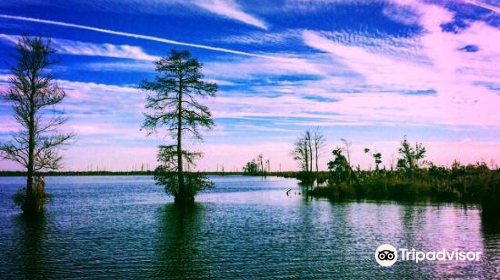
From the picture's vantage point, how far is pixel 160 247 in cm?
1823

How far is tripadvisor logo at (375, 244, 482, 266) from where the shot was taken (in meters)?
15.1

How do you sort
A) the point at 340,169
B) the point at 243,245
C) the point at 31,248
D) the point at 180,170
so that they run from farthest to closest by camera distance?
the point at 340,169, the point at 180,170, the point at 243,245, the point at 31,248

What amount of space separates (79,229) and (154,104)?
1626cm

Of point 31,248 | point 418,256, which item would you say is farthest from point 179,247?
point 418,256

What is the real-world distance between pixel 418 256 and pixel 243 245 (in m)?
6.81

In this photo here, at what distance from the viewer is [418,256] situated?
15758mm

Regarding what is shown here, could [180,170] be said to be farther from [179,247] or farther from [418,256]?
[418,256]

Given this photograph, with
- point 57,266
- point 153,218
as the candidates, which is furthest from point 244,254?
point 153,218

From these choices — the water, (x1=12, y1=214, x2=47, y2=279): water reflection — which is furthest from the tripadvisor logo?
(x1=12, y1=214, x2=47, y2=279): water reflection

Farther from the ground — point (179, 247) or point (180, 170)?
point (180, 170)

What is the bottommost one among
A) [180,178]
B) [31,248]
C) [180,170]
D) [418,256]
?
[418,256]

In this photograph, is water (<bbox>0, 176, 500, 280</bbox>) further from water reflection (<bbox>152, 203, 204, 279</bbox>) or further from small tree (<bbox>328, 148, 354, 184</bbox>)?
small tree (<bbox>328, 148, 354, 184</bbox>)

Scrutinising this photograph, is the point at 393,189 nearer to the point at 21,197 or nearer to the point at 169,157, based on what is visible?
the point at 169,157

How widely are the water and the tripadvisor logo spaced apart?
0.38m
